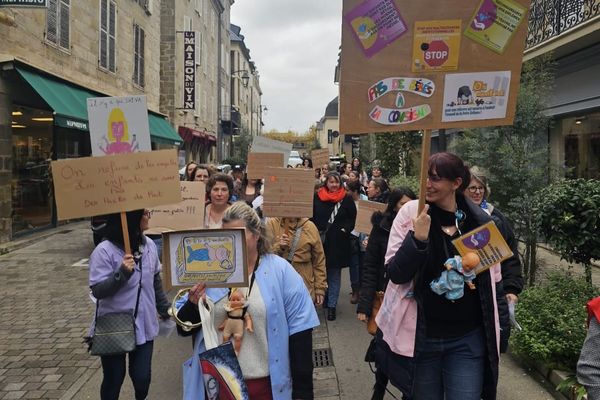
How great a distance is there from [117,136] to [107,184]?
503 mm

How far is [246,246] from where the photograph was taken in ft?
8.21

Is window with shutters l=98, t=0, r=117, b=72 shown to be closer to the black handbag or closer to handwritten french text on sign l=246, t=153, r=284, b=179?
handwritten french text on sign l=246, t=153, r=284, b=179

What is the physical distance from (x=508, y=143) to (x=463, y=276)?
18.0 ft

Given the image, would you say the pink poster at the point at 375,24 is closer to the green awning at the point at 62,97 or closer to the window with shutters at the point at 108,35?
the green awning at the point at 62,97

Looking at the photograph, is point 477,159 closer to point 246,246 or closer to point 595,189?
point 595,189

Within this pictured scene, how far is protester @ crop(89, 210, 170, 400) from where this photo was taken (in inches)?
128

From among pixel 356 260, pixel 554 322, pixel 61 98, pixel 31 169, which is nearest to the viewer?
pixel 554 322

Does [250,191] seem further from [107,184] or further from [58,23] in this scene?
[58,23]

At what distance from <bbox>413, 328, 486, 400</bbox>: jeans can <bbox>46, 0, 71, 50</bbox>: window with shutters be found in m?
12.6

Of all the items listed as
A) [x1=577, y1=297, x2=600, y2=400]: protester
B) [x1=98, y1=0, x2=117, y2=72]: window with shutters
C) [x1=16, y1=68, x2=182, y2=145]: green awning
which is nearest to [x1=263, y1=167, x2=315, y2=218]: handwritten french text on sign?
[x1=577, y1=297, x2=600, y2=400]: protester

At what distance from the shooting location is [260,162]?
7.68 metres

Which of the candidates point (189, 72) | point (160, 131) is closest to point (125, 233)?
point (160, 131)

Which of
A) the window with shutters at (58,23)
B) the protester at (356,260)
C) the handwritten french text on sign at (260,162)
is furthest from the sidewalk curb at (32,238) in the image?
the protester at (356,260)

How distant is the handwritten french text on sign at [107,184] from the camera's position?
10.4ft
